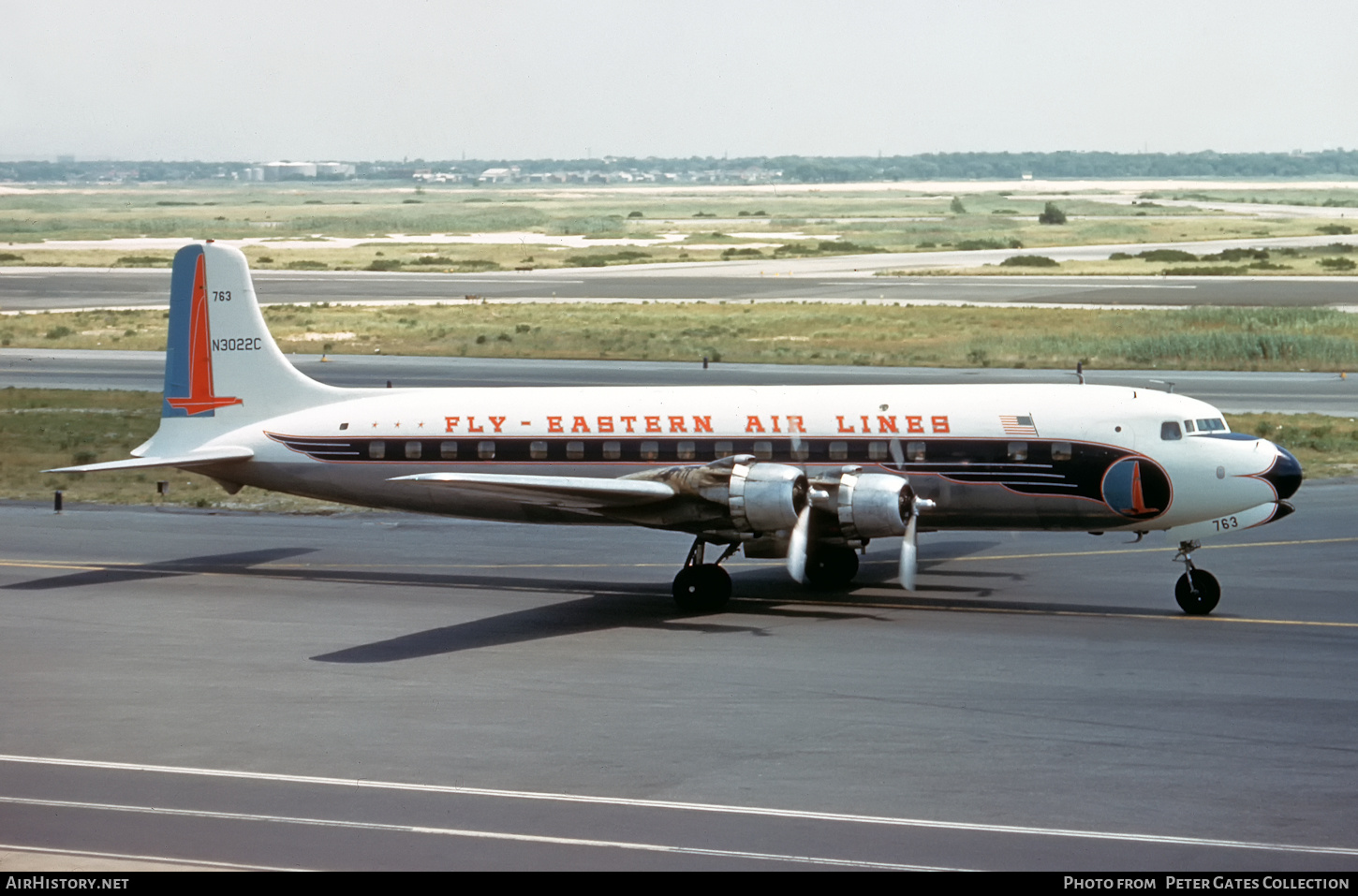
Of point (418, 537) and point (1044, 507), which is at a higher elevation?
point (1044, 507)

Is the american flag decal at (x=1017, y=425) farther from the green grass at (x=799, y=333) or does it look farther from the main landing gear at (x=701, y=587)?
the green grass at (x=799, y=333)

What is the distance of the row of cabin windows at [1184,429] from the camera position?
1098 inches

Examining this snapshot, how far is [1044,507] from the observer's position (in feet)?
93.3

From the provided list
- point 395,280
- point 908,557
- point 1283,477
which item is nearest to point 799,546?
point 908,557

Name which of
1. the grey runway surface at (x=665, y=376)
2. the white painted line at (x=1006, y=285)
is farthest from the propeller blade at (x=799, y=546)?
the white painted line at (x=1006, y=285)

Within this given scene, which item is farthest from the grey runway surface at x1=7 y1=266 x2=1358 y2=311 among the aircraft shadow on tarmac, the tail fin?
the tail fin

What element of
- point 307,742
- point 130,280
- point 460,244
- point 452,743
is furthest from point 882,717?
point 460,244

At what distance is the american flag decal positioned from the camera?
28.5m

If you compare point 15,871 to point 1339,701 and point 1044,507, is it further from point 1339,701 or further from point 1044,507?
point 1044,507

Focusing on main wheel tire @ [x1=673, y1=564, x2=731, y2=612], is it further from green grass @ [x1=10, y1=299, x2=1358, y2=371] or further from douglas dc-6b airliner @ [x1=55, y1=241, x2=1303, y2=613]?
green grass @ [x1=10, y1=299, x2=1358, y2=371]

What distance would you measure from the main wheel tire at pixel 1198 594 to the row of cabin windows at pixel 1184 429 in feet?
8.47

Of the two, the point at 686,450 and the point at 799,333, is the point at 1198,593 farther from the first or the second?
the point at 799,333

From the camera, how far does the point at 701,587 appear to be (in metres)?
27.9

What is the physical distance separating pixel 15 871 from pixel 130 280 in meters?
118
